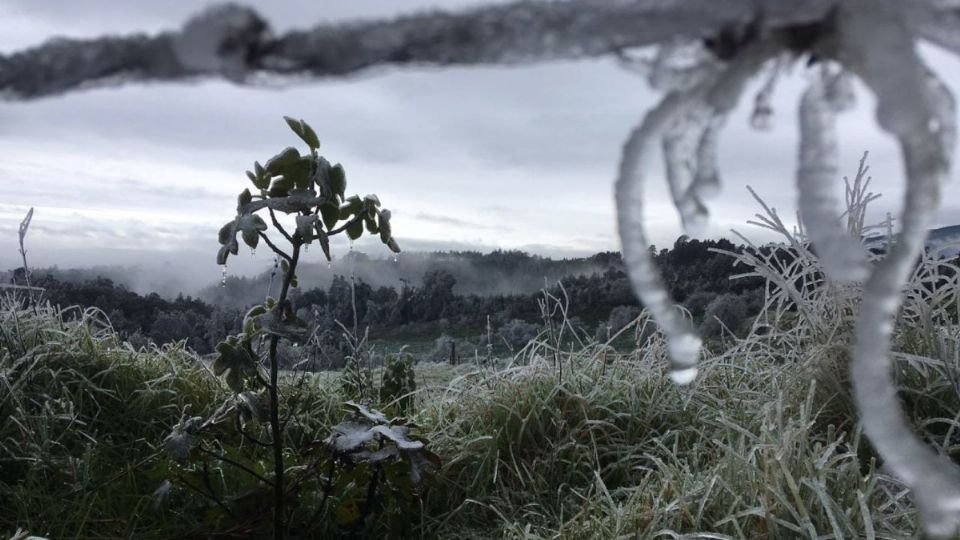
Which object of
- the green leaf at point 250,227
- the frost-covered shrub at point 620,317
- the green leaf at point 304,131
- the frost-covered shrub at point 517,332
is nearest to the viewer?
the green leaf at point 250,227

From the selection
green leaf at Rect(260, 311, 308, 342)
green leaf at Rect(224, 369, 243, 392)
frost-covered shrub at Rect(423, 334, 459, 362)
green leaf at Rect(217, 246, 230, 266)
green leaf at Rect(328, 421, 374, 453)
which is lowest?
frost-covered shrub at Rect(423, 334, 459, 362)

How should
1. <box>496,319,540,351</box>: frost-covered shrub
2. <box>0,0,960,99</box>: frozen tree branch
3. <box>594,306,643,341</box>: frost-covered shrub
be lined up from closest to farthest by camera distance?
<box>0,0,960,99</box>: frozen tree branch < <box>594,306,643,341</box>: frost-covered shrub < <box>496,319,540,351</box>: frost-covered shrub

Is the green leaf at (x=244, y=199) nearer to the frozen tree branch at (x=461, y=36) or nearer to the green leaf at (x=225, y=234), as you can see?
the green leaf at (x=225, y=234)

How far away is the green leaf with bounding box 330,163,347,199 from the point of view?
153 centimetres

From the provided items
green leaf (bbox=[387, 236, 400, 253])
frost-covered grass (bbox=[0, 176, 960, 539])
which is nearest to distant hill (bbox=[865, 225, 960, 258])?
frost-covered grass (bbox=[0, 176, 960, 539])

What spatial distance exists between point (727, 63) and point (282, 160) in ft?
4.31

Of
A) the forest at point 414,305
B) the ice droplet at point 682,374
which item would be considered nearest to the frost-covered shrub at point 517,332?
the forest at point 414,305

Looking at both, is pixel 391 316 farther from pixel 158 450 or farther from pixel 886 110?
pixel 886 110

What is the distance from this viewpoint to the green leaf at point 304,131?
1.53 meters

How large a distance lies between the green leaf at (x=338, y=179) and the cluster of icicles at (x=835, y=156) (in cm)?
125

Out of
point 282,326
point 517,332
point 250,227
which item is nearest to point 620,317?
point 517,332

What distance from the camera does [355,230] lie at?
160 cm

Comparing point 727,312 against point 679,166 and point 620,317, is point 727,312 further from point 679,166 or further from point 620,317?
point 679,166

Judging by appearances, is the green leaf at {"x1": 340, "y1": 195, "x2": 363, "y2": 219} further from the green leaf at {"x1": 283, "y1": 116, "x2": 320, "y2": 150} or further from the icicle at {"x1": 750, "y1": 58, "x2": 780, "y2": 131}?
the icicle at {"x1": 750, "y1": 58, "x2": 780, "y2": 131}
